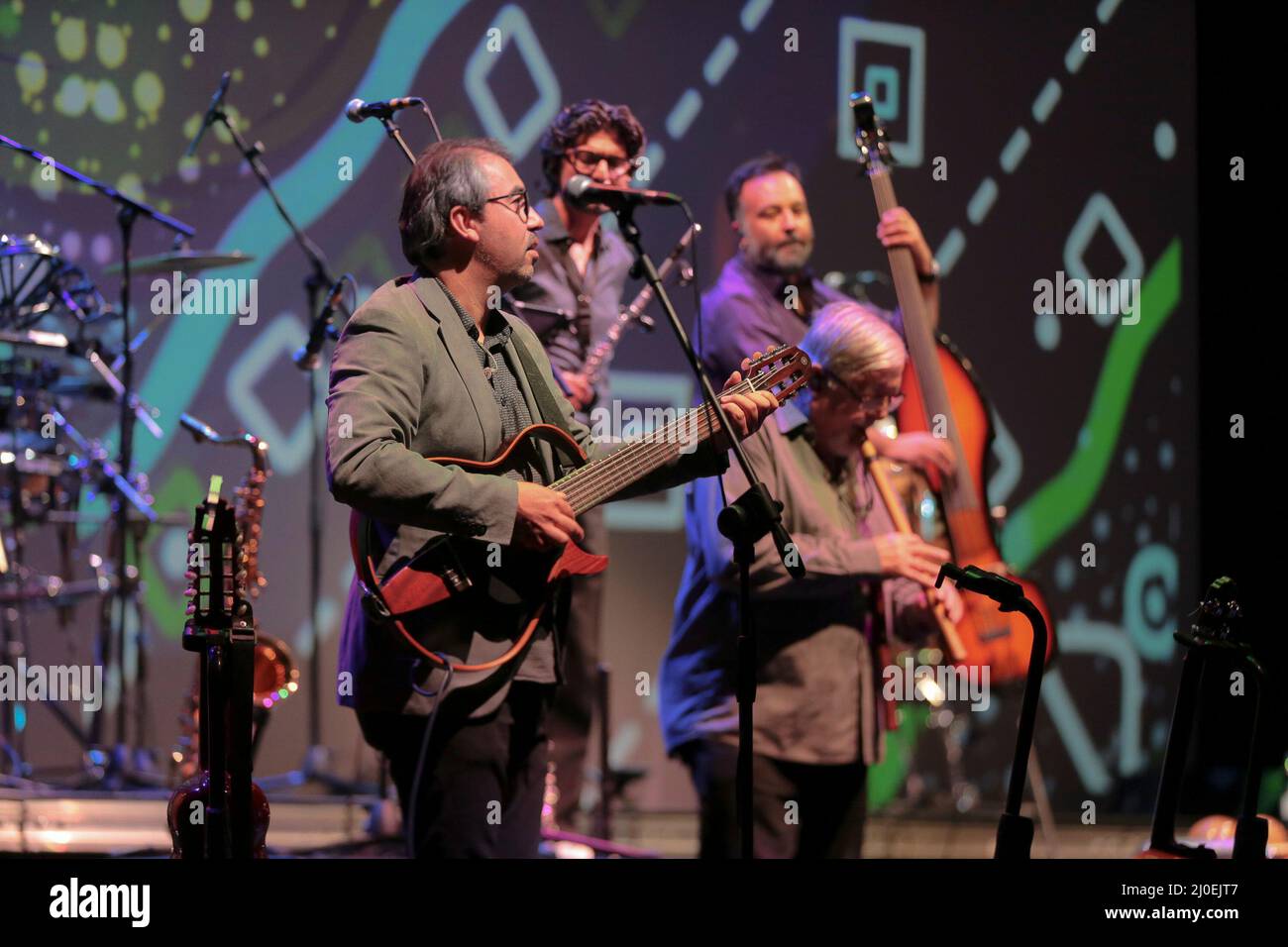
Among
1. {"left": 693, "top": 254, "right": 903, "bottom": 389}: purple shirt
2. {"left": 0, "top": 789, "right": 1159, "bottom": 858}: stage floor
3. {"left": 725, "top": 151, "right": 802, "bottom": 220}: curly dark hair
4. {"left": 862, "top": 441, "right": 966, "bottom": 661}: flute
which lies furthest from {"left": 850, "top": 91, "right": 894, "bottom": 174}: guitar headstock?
{"left": 0, "top": 789, "right": 1159, "bottom": 858}: stage floor

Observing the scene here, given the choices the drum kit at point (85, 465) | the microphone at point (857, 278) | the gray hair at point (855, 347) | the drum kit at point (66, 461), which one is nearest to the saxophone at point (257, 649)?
the drum kit at point (85, 465)

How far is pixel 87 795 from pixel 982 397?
354cm

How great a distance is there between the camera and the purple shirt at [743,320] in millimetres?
4887

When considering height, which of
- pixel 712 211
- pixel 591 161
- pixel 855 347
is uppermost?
pixel 712 211

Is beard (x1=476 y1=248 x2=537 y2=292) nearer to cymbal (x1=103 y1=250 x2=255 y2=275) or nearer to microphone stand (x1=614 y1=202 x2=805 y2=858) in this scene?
microphone stand (x1=614 y1=202 x2=805 y2=858)

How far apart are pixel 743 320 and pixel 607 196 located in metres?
1.42

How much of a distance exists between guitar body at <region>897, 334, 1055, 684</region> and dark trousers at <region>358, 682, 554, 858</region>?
1.73 m

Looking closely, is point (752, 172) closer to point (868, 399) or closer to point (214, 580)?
point (868, 399)

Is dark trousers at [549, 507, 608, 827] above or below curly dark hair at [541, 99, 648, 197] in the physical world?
below

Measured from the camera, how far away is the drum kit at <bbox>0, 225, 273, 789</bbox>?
5680 mm

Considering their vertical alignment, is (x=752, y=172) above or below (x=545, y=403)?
above

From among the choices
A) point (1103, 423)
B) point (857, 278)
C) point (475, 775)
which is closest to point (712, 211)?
point (857, 278)

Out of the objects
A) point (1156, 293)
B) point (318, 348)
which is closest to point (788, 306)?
point (318, 348)

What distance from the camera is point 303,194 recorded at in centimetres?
680
